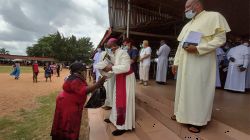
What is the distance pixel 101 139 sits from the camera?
3.55m

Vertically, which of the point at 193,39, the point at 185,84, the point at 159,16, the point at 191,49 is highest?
the point at 159,16

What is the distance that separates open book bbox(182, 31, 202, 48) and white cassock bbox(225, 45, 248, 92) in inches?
159

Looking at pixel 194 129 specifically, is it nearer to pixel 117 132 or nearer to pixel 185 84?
pixel 185 84

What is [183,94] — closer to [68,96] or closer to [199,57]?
[199,57]

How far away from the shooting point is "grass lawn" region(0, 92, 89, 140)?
5203 millimetres

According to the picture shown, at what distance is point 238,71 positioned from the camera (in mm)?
6523

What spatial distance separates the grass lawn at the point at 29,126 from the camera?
205 inches

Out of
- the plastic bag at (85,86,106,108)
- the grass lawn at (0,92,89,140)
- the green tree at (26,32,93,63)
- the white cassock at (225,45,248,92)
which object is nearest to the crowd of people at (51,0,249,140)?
the plastic bag at (85,86,106,108)

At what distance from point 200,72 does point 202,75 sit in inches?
2.1

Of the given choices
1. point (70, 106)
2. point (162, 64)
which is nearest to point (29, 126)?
point (70, 106)

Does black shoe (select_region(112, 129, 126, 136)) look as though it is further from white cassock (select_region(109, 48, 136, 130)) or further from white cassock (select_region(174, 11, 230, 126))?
white cassock (select_region(174, 11, 230, 126))

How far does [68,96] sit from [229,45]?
682 centimetres

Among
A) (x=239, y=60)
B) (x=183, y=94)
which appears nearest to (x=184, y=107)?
(x=183, y=94)

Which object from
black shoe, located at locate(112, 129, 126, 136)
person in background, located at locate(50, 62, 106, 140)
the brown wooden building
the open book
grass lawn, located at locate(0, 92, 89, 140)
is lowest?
grass lawn, located at locate(0, 92, 89, 140)
